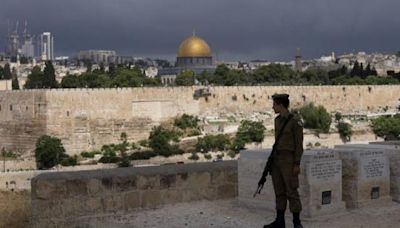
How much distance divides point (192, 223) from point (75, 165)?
26.3 meters

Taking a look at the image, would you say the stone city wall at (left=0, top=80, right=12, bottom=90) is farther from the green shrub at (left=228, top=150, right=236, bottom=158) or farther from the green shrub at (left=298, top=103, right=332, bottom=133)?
the green shrub at (left=228, top=150, right=236, bottom=158)

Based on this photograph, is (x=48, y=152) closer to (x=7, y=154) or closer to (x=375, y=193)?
(x=7, y=154)

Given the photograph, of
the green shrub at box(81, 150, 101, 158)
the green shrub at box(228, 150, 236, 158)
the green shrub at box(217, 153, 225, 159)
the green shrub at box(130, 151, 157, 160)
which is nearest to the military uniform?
the green shrub at box(217, 153, 225, 159)

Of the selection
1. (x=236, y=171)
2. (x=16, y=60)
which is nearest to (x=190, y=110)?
(x=236, y=171)

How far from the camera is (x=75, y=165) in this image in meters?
31.6

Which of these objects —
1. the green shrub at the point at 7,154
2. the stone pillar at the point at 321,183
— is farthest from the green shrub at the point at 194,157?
the stone pillar at the point at 321,183

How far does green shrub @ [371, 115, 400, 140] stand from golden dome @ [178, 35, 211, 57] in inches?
1285

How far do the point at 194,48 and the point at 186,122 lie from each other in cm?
3366

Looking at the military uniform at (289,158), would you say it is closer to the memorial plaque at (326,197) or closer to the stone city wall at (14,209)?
the memorial plaque at (326,197)

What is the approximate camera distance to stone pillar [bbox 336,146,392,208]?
251 inches

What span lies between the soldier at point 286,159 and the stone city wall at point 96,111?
30.5 m

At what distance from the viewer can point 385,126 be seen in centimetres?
4006

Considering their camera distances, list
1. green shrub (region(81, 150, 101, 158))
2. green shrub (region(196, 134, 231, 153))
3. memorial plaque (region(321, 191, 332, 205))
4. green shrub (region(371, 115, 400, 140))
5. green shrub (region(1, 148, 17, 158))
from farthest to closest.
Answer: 1. green shrub (region(371, 115, 400, 140))
2. green shrub (region(1, 148, 17, 158))
3. green shrub (region(196, 134, 231, 153))
4. green shrub (region(81, 150, 101, 158))
5. memorial plaque (region(321, 191, 332, 205))

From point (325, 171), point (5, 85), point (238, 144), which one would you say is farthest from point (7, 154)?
point (325, 171)
